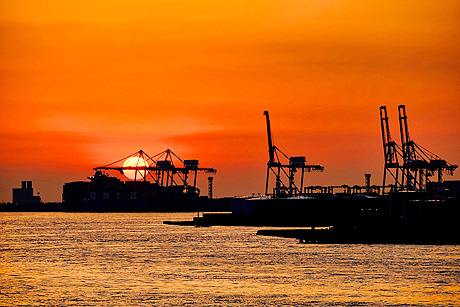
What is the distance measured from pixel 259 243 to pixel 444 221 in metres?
24.4

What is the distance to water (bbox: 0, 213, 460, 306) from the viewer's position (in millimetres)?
54938

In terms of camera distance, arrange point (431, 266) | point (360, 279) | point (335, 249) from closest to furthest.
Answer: point (360, 279) → point (431, 266) → point (335, 249)

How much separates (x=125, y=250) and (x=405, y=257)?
37.3m

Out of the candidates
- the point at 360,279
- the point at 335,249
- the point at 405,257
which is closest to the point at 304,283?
the point at 360,279

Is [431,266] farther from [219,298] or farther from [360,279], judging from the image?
[219,298]

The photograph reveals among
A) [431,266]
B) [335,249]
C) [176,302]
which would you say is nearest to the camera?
[176,302]

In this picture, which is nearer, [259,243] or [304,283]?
[304,283]

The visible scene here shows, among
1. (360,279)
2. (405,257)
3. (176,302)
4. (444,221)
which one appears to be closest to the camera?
(176,302)

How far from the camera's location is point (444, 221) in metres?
104

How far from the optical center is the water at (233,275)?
54.9 metres

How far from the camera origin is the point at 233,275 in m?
70.5

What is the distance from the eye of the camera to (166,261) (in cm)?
8619

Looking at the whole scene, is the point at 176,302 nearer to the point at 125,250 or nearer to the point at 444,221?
the point at 125,250

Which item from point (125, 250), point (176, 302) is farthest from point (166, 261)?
point (176, 302)
